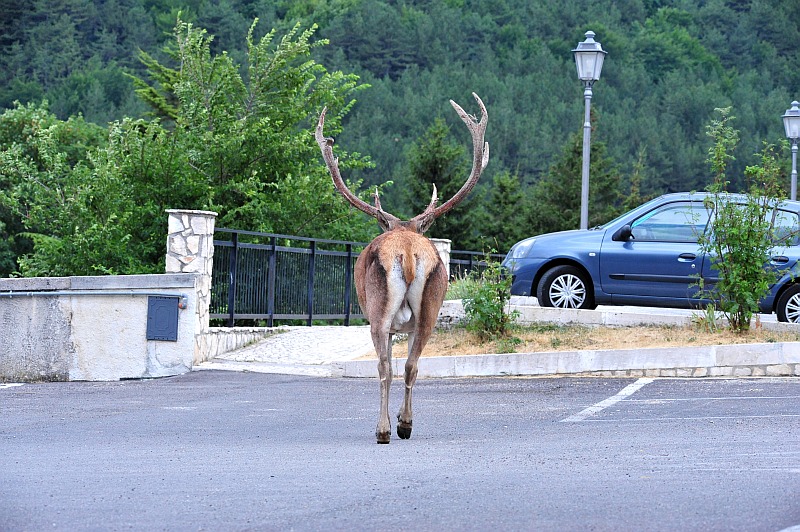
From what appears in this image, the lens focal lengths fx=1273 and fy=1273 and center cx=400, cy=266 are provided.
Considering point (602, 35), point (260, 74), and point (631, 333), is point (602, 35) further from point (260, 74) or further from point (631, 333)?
point (631, 333)

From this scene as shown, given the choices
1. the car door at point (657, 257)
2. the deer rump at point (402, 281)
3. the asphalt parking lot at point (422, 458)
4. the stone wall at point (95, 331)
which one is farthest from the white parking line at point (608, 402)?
the stone wall at point (95, 331)

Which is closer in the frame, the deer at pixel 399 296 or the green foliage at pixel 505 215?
the deer at pixel 399 296

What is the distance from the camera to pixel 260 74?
27.4 m

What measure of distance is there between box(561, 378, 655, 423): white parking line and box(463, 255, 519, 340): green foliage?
7.37ft

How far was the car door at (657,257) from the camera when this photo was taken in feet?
50.9

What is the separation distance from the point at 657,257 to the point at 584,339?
170cm

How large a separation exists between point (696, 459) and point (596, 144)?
54265 mm

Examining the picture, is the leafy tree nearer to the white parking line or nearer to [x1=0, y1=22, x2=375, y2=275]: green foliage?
[x1=0, y1=22, x2=375, y2=275]: green foliage

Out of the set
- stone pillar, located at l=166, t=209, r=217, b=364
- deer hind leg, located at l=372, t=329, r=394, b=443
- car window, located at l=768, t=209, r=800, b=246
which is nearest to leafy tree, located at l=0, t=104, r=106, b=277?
stone pillar, located at l=166, t=209, r=217, b=364

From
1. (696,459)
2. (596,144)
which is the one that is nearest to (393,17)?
(596,144)

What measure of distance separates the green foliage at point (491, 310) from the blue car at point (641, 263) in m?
0.87

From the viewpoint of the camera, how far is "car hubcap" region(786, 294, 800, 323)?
15.3 metres

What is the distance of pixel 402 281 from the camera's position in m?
8.99

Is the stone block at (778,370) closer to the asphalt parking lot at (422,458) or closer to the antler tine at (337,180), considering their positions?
the asphalt parking lot at (422,458)
